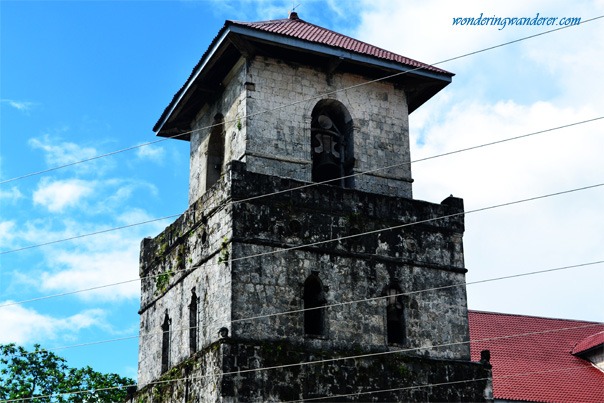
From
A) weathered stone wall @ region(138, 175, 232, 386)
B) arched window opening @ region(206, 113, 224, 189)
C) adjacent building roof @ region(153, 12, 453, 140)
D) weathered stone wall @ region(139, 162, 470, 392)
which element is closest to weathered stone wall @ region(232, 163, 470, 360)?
weathered stone wall @ region(139, 162, 470, 392)

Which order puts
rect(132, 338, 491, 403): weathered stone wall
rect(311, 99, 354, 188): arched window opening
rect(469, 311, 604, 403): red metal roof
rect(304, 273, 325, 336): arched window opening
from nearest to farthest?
rect(132, 338, 491, 403): weathered stone wall < rect(304, 273, 325, 336): arched window opening < rect(311, 99, 354, 188): arched window opening < rect(469, 311, 604, 403): red metal roof

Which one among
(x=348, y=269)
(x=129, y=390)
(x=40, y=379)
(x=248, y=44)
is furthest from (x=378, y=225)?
(x=40, y=379)

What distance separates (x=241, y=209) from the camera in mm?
21266

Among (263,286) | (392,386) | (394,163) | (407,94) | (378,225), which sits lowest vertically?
(392,386)

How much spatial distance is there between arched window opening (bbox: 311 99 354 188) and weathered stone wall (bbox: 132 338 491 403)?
4.15 metres

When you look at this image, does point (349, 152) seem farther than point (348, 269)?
Yes

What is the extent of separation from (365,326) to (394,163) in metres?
3.88

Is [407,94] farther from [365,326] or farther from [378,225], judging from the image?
[365,326]

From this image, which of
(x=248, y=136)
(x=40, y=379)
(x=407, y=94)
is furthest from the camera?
(x=40, y=379)

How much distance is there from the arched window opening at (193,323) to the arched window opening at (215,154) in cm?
304

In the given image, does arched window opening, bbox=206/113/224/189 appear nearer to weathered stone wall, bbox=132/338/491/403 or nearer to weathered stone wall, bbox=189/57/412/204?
weathered stone wall, bbox=189/57/412/204

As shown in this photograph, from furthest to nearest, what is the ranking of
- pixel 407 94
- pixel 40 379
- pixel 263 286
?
1. pixel 40 379
2. pixel 407 94
3. pixel 263 286

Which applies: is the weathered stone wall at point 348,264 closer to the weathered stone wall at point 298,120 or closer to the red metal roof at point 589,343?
the weathered stone wall at point 298,120

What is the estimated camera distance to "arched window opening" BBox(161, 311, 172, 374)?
78.1 ft
